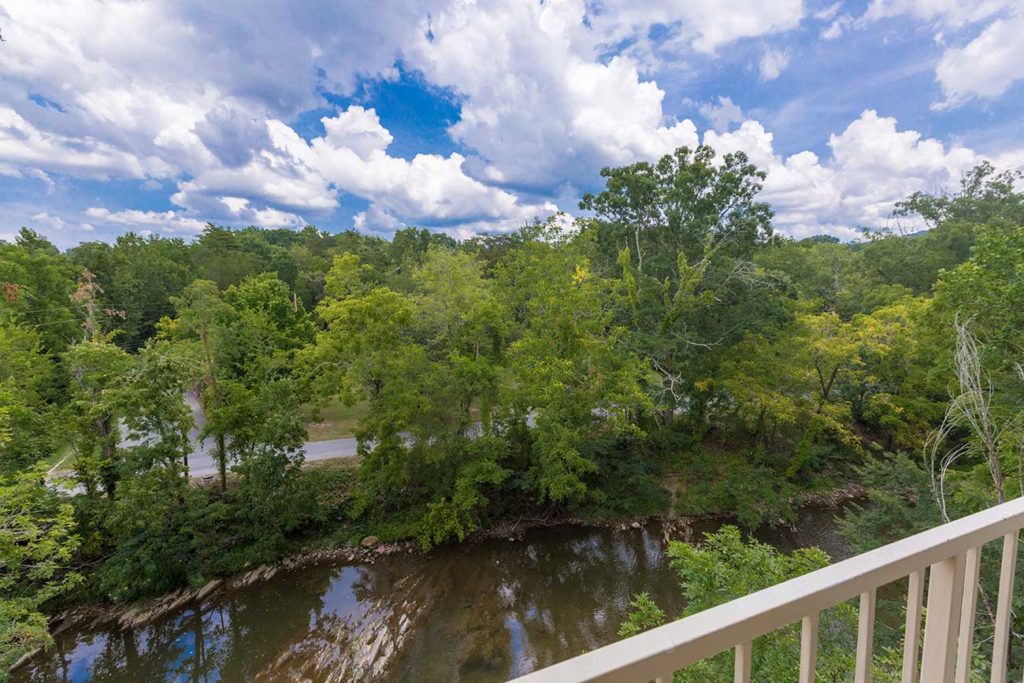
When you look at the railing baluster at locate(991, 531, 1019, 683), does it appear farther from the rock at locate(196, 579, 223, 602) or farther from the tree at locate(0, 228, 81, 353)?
the tree at locate(0, 228, 81, 353)

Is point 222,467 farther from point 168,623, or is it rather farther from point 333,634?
point 333,634

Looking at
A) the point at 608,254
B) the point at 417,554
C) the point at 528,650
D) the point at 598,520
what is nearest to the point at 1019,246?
the point at 608,254

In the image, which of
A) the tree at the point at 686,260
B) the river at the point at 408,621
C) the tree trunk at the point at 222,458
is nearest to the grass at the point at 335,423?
the tree trunk at the point at 222,458

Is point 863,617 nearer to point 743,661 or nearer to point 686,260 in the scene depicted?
point 743,661

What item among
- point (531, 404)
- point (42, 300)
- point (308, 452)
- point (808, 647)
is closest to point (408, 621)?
point (531, 404)

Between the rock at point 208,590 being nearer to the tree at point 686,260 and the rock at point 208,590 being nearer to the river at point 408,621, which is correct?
the river at point 408,621

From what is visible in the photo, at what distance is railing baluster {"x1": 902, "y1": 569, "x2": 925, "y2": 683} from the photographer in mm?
917

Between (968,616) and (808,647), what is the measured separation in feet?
1.88

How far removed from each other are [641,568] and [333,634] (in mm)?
5255

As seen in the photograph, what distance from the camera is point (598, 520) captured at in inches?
380

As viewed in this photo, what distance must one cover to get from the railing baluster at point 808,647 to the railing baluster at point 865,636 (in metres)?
0.08

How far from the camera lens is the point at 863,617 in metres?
0.88

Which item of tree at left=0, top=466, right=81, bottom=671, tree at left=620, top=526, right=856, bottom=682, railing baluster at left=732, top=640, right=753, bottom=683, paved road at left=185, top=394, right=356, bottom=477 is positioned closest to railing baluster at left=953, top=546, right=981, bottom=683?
railing baluster at left=732, top=640, right=753, bottom=683

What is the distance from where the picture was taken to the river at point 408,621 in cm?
630
